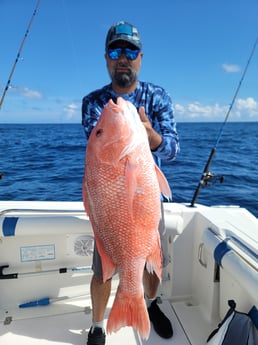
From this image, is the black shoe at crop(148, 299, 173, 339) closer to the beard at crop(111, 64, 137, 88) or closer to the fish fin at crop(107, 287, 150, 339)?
the fish fin at crop(107, 287, 150, 339)

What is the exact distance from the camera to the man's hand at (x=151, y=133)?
5.20 feet

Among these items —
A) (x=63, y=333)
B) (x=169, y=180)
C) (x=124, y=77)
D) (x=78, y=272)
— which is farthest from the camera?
(x=169, y=180)

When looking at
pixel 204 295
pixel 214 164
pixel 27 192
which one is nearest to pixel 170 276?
pixel 204 295

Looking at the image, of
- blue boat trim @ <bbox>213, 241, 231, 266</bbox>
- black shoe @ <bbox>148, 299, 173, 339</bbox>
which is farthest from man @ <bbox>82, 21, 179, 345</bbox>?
blue boat trim @ <bbox>213, 241, 231, 266</bbox>

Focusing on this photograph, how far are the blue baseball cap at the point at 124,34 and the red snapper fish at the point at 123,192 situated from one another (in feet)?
2.05

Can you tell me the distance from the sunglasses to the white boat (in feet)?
4.53

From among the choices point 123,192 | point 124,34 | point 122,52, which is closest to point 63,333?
point 123,192

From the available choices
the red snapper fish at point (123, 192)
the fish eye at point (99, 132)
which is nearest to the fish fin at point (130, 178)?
the red snapper fish at point (123, 192)

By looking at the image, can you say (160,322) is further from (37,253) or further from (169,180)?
(169,180)

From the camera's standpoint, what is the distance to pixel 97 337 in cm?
227

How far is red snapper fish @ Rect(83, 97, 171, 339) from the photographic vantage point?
1376 millimetres

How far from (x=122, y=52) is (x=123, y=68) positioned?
3.9 inches

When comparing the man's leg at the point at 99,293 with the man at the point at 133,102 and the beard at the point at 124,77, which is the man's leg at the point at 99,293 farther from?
the beard at the point at 124,77

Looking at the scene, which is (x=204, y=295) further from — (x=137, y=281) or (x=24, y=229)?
(x=24, y=229)
